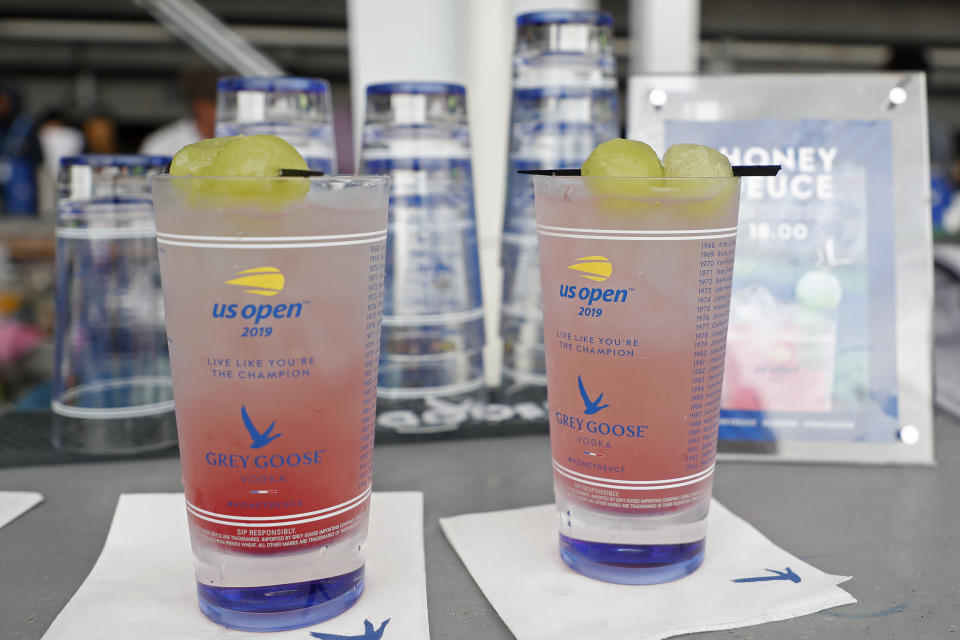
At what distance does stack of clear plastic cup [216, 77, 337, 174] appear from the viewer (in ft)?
2.84

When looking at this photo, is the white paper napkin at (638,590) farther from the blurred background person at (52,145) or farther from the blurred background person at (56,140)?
the blurred background person at (56,140)

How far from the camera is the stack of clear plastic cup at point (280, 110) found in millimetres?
865

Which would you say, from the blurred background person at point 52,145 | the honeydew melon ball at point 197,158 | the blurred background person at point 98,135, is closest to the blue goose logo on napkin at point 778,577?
the honeydew melon ball at point 197,158

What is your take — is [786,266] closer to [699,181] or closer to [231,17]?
[699,181]

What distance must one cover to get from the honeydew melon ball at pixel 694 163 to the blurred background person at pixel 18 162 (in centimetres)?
454

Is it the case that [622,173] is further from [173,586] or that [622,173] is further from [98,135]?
[98,135]

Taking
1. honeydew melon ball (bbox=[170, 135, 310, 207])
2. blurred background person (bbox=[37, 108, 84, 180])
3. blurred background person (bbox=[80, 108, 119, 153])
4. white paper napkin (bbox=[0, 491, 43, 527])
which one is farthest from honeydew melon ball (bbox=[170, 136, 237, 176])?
blurred background person (bbox=[80, 108, 119, 153])

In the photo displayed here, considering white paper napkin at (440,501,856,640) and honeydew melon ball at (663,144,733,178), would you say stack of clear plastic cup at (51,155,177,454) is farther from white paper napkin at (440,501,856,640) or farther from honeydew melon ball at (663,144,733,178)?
honeydew melon ball at (663,144,733,178)

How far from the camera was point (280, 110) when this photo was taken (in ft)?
2.86

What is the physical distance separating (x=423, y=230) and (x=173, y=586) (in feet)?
1.53

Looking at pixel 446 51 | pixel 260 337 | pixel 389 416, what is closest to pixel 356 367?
pixel 260 337

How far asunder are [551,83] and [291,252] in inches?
21.7

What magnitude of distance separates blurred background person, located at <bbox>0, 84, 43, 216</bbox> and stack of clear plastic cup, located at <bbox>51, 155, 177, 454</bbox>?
400 cm

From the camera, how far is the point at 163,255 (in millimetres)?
473
